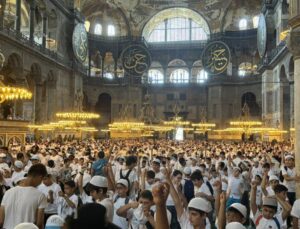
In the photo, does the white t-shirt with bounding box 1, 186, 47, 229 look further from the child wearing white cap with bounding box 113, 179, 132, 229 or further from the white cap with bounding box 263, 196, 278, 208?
the white cap with bounding box 263, 196, 278, 208

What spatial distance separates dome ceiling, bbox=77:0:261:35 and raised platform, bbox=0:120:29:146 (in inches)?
791

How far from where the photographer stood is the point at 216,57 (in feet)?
93.7

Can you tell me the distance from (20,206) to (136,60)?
27089 millimetres

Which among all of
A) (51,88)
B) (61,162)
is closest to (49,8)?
(51,88)

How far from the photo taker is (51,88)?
26.7m

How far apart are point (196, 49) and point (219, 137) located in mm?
9942

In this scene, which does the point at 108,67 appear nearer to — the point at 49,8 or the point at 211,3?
the point at 211,3

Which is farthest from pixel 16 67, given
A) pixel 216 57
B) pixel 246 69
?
pixel 246 69

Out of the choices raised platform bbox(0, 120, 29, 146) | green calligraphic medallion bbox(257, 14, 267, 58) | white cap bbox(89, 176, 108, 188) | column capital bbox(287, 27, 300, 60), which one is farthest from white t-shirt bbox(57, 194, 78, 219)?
green calligraphic medallion bbox(257, 14, 267, 58)

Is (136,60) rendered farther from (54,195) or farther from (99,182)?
(99,182)

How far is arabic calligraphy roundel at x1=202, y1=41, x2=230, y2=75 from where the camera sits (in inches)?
1103

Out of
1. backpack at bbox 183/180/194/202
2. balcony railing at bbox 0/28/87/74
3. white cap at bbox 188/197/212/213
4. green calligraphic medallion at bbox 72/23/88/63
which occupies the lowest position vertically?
backpack at bbox 183/180/194/202

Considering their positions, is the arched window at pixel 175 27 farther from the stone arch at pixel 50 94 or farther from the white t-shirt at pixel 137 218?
the white t-shirt at pixel 137 218

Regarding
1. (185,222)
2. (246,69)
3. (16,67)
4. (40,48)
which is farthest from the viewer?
(246,69)
